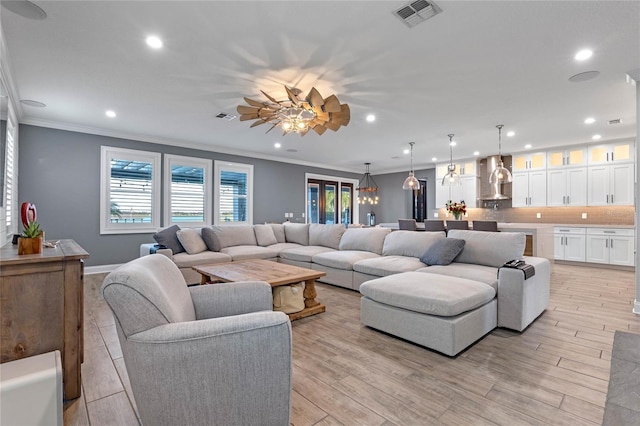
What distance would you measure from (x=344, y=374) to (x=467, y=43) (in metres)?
2.97

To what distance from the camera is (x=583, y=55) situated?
9.47ft

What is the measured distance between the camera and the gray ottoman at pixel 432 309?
2363mm

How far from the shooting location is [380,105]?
4.27 m

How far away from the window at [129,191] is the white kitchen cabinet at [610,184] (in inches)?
363

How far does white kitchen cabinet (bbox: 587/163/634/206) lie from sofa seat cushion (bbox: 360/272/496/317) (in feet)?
18.4

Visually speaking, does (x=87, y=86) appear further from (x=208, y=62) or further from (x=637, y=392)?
(x=637, y=392)

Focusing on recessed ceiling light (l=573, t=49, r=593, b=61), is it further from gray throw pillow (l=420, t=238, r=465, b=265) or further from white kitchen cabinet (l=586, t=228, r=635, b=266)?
white kitchen cabinet (l=586, t=228, r=635, b=266)

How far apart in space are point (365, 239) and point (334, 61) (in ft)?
9.36

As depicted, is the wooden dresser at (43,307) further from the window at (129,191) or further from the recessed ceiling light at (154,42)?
the window at (129,191)

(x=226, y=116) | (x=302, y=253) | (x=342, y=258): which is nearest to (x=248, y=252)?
(x=302, y=253)

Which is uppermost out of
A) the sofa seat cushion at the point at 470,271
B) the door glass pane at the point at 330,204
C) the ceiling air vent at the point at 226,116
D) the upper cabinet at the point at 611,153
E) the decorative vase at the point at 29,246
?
the ceiling air vent at the point at 226,116

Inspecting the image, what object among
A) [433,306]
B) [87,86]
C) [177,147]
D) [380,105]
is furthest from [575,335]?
[177,147]

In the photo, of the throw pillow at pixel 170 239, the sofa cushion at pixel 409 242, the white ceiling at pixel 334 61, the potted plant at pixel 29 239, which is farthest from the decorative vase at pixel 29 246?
the sofa cushion at pixel 409 242

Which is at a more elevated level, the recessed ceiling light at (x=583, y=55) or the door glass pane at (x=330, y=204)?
the recessed ceiling light at (x=583, y=55)
